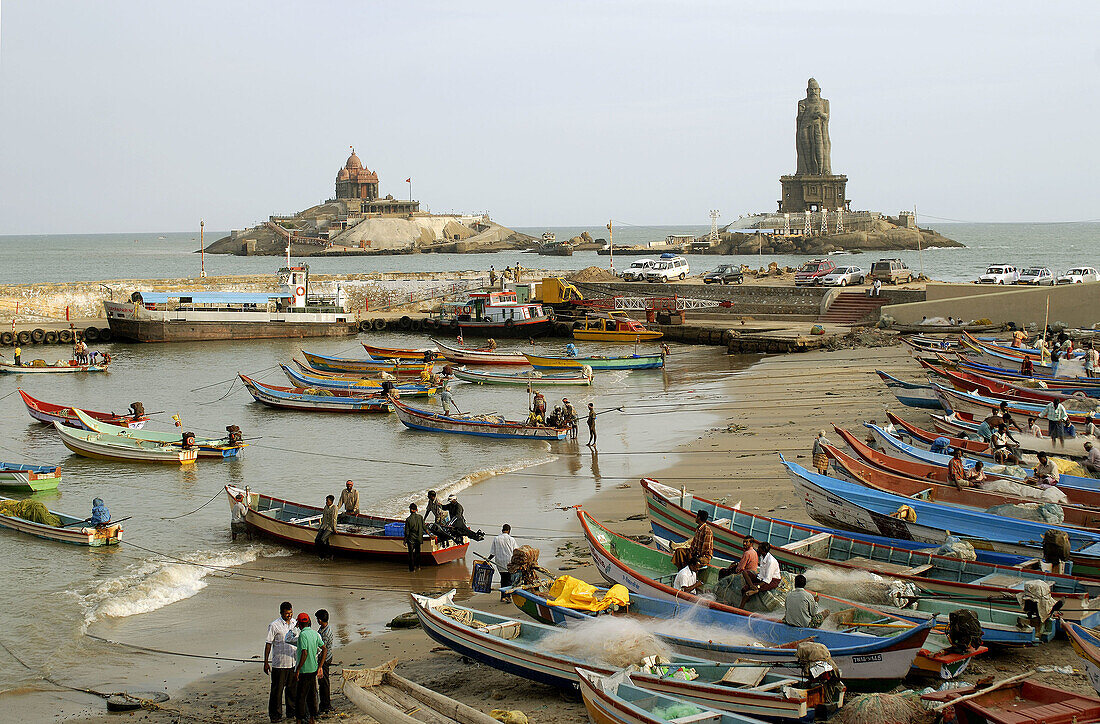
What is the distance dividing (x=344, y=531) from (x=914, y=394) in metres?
16.3

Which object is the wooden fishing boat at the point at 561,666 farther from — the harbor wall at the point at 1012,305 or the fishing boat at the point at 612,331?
the fishing boat at the point at 612,331

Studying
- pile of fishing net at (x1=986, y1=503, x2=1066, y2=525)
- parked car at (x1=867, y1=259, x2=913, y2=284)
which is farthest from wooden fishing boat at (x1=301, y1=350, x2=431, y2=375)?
parked car at (x1=867, y1=259, x2=913, y2=284)

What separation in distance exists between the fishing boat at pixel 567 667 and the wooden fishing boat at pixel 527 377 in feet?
83.2

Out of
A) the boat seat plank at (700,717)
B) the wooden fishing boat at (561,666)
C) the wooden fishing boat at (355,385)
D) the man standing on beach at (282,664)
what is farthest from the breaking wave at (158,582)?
the wooden fishing boat at (355,385)

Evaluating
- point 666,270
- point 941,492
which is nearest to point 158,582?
point 941,492

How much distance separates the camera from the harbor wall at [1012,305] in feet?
128

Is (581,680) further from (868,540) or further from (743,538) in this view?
(868,540)

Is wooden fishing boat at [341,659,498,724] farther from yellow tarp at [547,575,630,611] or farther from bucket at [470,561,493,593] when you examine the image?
bucket at [470,561,493,593]

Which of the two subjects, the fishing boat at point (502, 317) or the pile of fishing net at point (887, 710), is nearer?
the pile of fishing net at point (887, 710)

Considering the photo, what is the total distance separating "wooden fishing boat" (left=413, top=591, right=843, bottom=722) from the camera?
30.8 feet

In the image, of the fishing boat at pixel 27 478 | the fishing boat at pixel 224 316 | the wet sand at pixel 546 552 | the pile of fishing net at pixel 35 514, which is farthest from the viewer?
the fishing boat at pixel 224 316

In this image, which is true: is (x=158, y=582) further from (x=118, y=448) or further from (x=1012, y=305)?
(x=1012, y=305)

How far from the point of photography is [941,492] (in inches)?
645

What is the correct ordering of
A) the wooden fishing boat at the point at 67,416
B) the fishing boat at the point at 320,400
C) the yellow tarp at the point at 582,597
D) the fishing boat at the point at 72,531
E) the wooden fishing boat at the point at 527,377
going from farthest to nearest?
the wooden fishing boat at the point at 527,377 < the fishing boat at the point at 320,400 < the wooden fishing boat at the point at 67,416 < the fishing boat at the point at 72,531 < the yellow tarp at the point at 582,597
